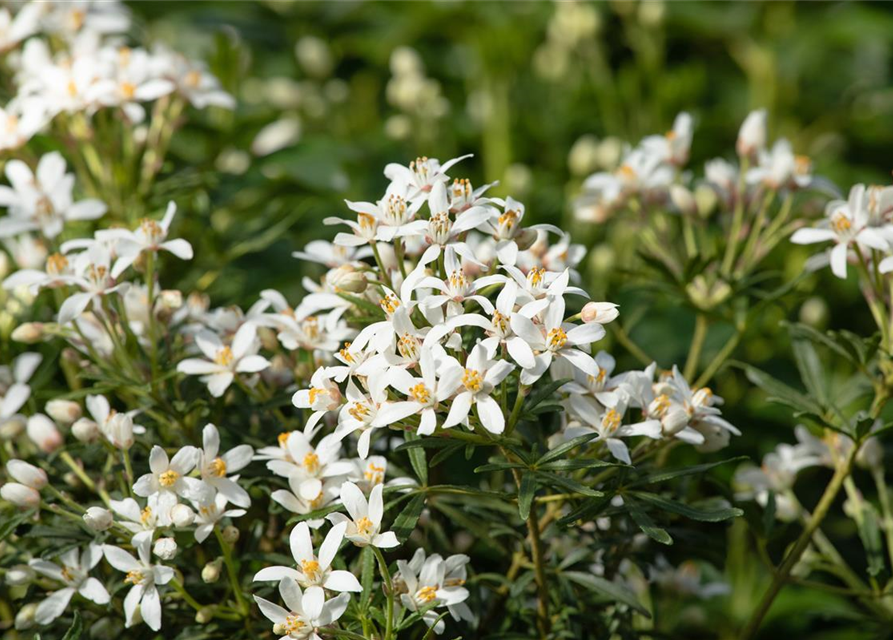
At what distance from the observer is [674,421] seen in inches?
48.5

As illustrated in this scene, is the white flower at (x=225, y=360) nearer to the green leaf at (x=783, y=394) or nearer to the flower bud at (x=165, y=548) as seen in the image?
the flower bud at (x=165, y=548)

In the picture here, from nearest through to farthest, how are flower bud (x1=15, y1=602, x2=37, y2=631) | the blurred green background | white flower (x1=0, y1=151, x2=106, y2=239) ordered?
flower bud (x1=15, y1=602, x2=37, y2=631) < white flower (x1=0, y1=151, x2=106, y2=239) < the blurred green background

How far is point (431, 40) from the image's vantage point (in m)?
3.32

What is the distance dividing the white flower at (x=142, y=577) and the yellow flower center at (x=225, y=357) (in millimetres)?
256

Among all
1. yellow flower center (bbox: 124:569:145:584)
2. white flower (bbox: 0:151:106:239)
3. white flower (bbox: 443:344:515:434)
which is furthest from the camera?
white flower (bbox: 0:151:106:239)

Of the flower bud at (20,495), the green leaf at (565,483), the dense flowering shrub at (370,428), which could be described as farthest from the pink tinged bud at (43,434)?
the green leaf at (565,483)

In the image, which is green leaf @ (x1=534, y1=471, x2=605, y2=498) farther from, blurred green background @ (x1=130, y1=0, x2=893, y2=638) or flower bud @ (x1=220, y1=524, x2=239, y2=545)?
blurred green background @ (x1=130, y1=0, x2=893, y2=638)

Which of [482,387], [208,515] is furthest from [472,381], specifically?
[208,515]

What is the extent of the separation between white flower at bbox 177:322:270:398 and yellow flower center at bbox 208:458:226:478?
0.11 metres

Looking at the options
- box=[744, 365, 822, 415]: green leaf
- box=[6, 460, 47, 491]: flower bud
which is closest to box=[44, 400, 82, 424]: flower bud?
box=[6, 460, 47, 491]: flower bud

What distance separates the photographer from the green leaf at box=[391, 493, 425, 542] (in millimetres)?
1176

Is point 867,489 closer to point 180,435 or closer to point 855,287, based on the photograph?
point 855,287

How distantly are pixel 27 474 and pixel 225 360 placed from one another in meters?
0.28

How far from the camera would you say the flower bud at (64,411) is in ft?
4.60
